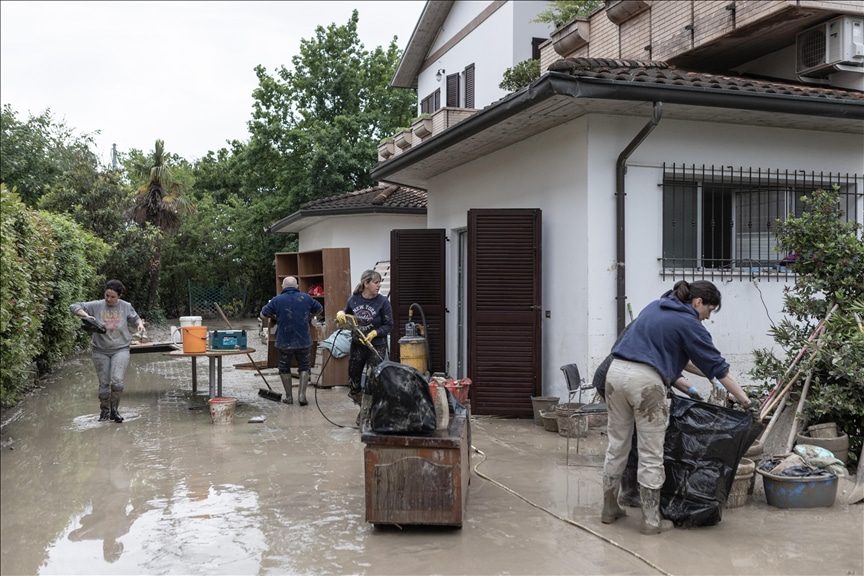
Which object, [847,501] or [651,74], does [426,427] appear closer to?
[847,501]

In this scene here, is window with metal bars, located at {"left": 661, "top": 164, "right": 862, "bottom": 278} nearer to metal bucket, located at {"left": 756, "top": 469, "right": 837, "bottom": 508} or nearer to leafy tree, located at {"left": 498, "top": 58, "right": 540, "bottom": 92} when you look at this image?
metal bucket, located at {"left": 756, "top": 469, "right": 837, "bottom": 508}

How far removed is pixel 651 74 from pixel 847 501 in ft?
15.8

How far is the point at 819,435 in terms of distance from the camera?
6773 mm

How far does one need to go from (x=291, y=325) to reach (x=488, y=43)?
13220 millimetres

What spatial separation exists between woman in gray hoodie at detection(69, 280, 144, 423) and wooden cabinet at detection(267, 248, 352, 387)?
3.24m

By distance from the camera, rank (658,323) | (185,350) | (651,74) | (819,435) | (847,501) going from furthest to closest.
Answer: (185,350), (651,74), (819,435), (847,501), (658,323)

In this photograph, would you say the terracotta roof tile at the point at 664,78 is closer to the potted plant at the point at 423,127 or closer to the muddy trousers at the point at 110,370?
the muddy trousers at the point at 110,370

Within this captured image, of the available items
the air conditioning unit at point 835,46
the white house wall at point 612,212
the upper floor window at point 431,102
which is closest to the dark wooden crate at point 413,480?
the white house wall at point 612,212

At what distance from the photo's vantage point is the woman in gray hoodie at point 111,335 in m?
9.16

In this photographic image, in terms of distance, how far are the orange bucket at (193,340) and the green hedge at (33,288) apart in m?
1.78

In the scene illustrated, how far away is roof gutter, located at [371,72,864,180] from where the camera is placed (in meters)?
7.78

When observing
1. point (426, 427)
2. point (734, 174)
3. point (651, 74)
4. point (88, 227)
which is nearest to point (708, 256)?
point (734, 174)

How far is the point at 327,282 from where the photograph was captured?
559 inches

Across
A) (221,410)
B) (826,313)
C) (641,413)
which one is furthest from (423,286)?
(641,413)
